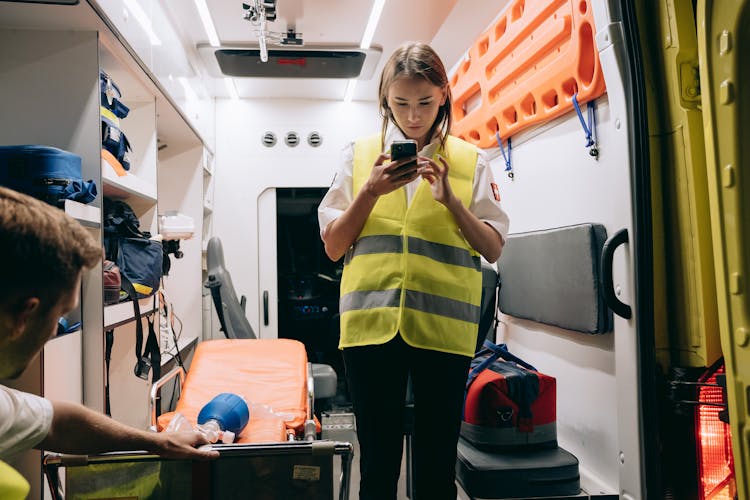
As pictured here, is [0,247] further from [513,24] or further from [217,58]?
[217,58]

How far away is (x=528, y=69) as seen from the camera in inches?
114

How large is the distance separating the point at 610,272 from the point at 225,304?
3.01 metres

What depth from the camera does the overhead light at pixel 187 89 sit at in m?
3.69

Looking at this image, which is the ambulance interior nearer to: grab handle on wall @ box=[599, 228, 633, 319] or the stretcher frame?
grab handle on wall @ box=[599, 228, 633, 319]

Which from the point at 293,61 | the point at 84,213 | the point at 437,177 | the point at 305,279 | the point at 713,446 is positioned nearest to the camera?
the point at 713,446

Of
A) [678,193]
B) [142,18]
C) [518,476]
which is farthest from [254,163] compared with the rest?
[678,193]

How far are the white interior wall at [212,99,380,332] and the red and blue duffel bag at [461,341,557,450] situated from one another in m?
3.09

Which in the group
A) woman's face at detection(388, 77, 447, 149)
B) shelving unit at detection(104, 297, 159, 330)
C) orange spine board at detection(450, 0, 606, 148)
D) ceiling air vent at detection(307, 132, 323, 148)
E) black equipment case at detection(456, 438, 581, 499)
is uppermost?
ceiling air vent at detection(307, 132, 323, 148)

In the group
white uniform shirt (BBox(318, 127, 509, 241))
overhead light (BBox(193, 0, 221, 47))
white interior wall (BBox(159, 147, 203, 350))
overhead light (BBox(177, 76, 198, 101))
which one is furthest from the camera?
white interior wall (BBox(159, 147, 203, 350))

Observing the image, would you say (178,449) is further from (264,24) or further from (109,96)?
(264,24)

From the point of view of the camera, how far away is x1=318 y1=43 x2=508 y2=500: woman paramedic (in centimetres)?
138

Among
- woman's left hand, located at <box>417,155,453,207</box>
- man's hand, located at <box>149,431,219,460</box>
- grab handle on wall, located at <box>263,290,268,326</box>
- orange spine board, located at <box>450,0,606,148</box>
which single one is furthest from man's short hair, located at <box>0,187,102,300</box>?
grab handle on wall, located at <box>263,290,268,326</box>

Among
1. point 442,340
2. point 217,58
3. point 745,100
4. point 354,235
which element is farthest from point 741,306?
point 217,58

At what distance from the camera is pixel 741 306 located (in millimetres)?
1048
